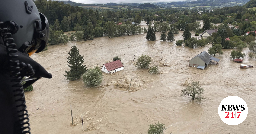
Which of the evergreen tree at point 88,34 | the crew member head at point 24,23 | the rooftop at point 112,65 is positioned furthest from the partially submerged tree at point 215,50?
the crew member head at point 24,23

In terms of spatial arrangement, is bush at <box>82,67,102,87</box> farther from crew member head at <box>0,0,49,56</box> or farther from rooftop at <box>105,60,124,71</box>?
crew member head at <box>0,0,49,56</box>

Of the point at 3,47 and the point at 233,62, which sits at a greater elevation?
the point at 3,47

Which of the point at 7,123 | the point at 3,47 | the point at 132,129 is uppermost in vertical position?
the point at 3,47

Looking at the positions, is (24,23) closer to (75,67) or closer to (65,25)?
(75,67)

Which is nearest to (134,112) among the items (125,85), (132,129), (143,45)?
(132,129)

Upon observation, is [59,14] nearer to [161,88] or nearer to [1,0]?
[161,88]

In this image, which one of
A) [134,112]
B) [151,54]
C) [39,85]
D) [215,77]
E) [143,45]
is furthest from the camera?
[143,45]

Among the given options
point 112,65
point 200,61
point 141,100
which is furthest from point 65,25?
point 141,100
